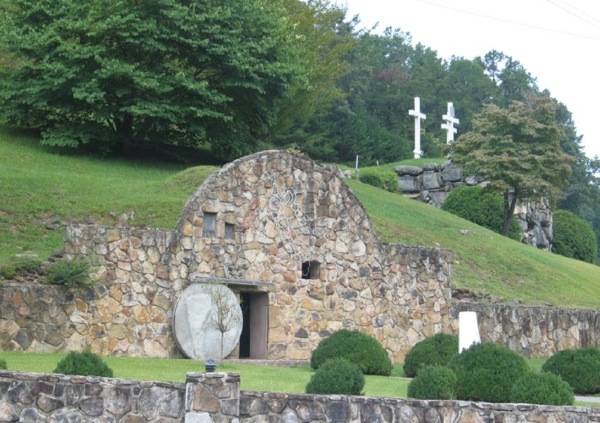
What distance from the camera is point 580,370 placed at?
76.6 ft

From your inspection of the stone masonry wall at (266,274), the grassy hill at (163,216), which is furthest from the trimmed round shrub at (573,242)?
the stone masonry wall at (266,274)

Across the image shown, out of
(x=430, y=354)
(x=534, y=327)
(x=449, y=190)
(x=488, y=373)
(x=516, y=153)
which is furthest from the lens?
(x=449, y=190)

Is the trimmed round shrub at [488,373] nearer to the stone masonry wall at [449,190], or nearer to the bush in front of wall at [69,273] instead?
the bush in front of wall at [69,273]

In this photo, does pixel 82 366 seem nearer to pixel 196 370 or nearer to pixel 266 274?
pixel 196 370

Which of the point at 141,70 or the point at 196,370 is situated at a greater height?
the point at 141,70

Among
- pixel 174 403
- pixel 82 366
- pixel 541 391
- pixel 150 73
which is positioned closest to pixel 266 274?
pixel 541 391

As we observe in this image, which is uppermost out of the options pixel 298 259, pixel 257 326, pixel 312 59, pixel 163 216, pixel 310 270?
pixel 312 59

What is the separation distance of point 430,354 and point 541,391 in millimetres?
5085

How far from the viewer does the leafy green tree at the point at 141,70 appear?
40.1 metres

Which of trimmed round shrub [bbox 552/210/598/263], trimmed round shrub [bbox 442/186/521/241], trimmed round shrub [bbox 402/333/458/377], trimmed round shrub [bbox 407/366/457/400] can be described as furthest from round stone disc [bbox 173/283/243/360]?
trimmed round shrub [bbox 552/210/598/263]

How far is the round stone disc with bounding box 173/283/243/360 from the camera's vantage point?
24.3 meters

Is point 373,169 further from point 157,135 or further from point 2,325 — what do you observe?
point 2,325

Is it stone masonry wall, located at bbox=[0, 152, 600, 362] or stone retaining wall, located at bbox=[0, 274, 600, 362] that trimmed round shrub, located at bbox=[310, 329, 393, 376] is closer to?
stone masonry wall, located at bbox=[0, 152, 600, 362]

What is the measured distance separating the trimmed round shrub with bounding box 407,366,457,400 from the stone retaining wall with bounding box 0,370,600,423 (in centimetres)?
86
